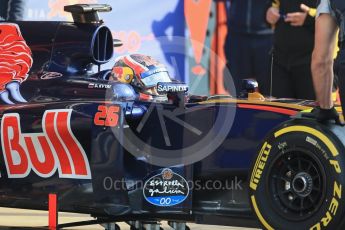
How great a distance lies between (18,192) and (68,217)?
1.66 metres

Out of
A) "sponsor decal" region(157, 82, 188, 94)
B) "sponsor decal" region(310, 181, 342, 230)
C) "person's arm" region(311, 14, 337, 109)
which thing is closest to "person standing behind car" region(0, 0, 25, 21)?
"sponsor decal" region(157, 82, 188, 94)

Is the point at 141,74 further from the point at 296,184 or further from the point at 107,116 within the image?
the point at 296,184

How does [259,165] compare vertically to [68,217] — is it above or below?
A: above

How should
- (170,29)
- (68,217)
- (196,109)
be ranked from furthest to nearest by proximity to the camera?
(170,29), (68,217), (196,109)

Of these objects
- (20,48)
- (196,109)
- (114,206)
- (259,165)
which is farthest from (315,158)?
(20,48)

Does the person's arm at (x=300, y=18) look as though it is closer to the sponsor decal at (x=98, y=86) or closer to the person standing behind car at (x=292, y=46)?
the person standing behind car at (x=292, y=46)

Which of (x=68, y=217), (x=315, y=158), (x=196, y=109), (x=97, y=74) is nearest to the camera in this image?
(x=315, y=158)

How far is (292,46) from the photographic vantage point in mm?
8047

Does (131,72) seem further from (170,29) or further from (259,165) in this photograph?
(170,29)

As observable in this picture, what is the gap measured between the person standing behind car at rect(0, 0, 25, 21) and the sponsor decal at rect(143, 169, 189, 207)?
370 cm

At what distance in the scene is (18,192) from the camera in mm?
5543

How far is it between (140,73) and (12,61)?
0.89 m

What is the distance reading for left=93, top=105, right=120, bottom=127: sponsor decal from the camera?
5.22m

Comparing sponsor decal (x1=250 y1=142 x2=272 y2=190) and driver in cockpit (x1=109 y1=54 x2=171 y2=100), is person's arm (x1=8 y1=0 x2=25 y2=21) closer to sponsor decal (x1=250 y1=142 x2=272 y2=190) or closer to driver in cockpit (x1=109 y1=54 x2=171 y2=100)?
driver in cockpit (x1=109 y1=54 x2=171 y2=100)
